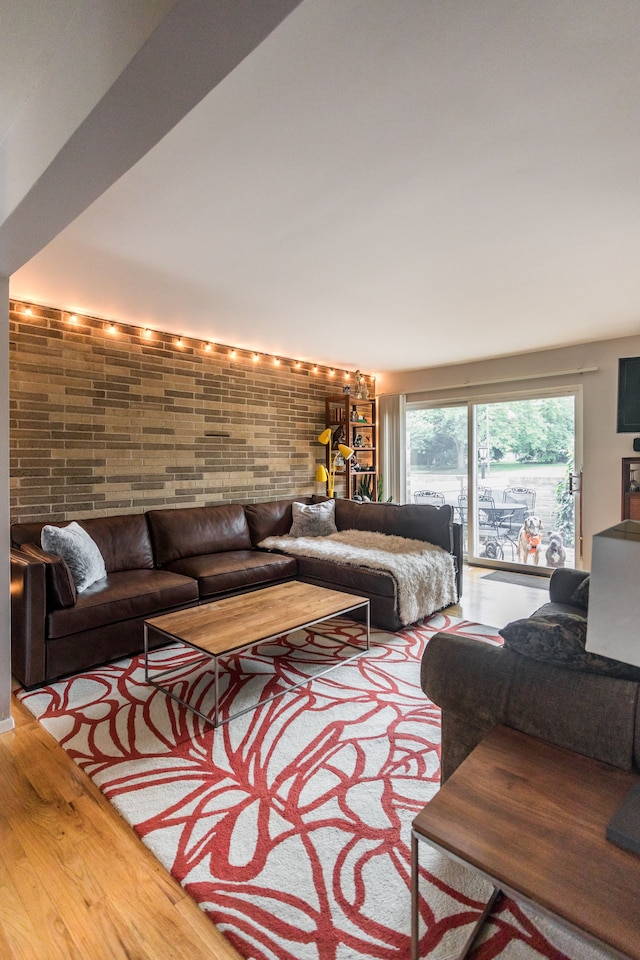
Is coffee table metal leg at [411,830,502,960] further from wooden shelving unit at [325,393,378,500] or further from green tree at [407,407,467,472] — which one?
green tree at [407,407,467,472]

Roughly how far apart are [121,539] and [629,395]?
454cm

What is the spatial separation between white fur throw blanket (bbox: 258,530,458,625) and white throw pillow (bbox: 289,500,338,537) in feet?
0.63

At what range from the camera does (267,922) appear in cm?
129

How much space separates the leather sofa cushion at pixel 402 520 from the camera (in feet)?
13.9

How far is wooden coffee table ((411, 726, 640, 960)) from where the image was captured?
817 mm

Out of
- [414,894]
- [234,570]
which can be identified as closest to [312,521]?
[234,570]

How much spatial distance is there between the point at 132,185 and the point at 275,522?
11.3 ft

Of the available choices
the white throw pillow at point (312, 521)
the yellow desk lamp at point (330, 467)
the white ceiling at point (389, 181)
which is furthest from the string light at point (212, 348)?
the white throw pillow at point (312, 521)

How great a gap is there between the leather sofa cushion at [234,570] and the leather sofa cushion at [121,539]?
0.88ft

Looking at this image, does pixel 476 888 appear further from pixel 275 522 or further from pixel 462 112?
pixel 275 522

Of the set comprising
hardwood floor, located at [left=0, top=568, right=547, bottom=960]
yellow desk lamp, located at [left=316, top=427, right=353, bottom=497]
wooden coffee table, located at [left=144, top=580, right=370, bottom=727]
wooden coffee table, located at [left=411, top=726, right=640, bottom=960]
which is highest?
yellow desk lamp, located at [left=316, top=427, right=353, bottom=497]

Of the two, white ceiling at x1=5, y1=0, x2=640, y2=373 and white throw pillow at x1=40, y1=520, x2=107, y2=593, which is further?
white throw pillow at x1=40, y1=520, x2=107, y2=593

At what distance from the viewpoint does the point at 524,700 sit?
52.5 inches

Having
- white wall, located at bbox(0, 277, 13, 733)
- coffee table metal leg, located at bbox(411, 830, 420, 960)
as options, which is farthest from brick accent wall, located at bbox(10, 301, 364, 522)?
coffee table metal leg, located at bbox(411, 830, 420, 960)
